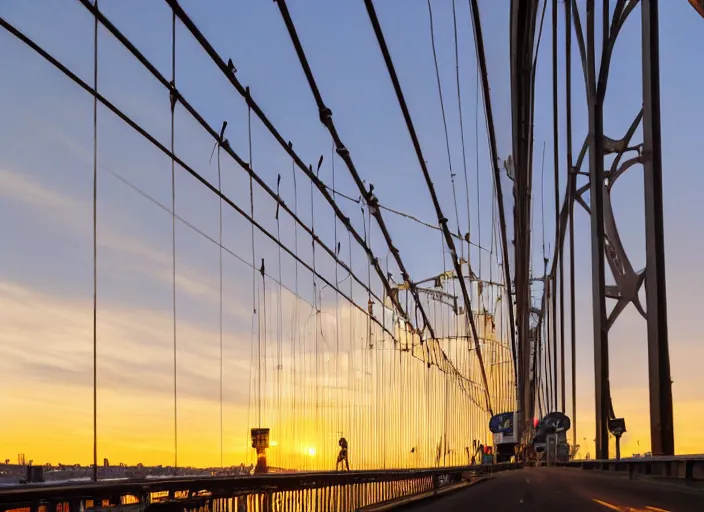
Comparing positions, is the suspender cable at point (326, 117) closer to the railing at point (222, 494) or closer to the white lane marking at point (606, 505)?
the railing at point (222, 494)

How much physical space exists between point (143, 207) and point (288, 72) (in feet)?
31.2

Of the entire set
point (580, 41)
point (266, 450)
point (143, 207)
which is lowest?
point (266, 450)

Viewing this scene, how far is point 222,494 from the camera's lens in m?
11.3

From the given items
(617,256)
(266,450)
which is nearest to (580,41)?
(617,256)

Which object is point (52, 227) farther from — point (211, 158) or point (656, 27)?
point (656, 27)

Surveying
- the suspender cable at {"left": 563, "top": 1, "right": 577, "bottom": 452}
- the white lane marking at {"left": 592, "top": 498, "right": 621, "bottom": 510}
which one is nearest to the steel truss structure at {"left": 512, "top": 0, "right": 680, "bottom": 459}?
the suspender cable at {"left": 563, "top": 1, "right": 577, "bottom": 452}

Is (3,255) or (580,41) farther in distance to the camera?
(580,41)

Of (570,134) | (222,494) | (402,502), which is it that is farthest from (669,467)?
(570,134)

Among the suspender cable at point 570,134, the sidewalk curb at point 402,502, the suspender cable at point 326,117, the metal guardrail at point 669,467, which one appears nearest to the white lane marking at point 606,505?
the sidewalk curb at point 402,502

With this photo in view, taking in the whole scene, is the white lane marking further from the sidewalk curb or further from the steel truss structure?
the steel truss structure

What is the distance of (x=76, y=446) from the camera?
13.2 metres

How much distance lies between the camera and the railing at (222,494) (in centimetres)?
745

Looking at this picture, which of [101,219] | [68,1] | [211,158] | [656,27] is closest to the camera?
[68,1]

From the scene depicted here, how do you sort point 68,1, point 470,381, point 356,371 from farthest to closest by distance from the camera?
point 470,381, point 356,371, point 68,1
